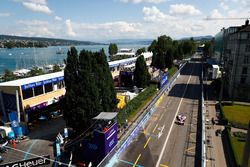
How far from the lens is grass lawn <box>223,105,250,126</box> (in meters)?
37.9

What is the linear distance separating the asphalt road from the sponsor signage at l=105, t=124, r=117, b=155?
7.34 ft

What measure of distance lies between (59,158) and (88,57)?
1492 cm

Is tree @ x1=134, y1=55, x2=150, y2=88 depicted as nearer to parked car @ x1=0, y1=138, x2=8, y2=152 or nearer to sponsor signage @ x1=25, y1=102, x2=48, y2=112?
sponsor signage @ x1=25, y1=102, x2=48, y2=112

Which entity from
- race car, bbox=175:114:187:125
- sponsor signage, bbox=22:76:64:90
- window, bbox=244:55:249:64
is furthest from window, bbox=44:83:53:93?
window, bbox=244:55:249:64

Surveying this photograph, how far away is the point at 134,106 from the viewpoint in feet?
130

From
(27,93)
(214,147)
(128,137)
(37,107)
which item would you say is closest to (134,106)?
(128,137)

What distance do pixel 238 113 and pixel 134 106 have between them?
23813mm

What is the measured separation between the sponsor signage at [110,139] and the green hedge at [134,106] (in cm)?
610

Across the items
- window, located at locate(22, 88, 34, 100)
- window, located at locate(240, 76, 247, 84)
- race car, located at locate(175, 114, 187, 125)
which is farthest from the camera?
window, located at locate(240, 76, 247, 84)

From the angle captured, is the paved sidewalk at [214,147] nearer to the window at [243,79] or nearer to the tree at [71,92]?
the tree at [71,92]

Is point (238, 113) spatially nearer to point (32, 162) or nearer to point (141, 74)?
point (141, 74)

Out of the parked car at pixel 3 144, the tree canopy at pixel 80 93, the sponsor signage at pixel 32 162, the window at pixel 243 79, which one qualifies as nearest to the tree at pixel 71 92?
the tree canopy at pixel 80 93

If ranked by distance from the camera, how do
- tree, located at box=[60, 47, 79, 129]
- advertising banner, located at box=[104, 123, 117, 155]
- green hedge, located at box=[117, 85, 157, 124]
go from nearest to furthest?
advertising banner, located at box=[104, 123, 117, 155], tree, located at box=[60, 47, 79, 129], green hedge, located at box=[117, 85, 157, 124]

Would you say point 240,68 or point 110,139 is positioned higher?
point 240,68
